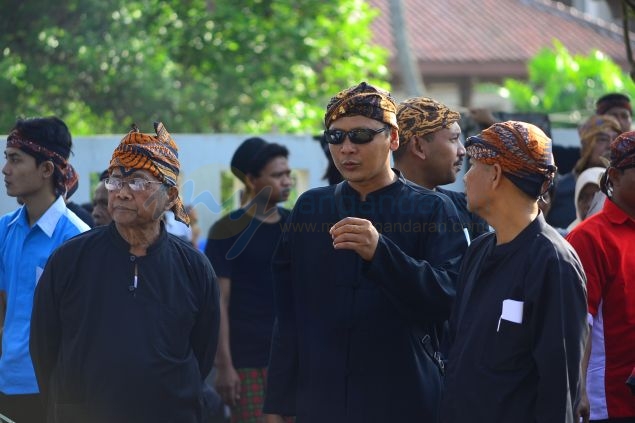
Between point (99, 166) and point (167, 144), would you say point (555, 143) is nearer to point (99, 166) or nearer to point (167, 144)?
point (99, 166)

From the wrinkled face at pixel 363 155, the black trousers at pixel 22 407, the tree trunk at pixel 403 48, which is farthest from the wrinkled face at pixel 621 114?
the tree trunk at pixel 403 48

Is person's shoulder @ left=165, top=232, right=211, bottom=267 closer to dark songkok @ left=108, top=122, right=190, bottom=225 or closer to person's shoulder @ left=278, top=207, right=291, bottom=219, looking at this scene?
dark songkok @ left=108, top=122, right=190, bottom=225

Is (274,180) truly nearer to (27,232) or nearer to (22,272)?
(27,232)

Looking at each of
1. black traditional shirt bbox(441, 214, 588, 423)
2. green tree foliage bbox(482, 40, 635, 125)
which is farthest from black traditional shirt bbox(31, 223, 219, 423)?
green tree foliage bbox(482, 40, 635, 125)

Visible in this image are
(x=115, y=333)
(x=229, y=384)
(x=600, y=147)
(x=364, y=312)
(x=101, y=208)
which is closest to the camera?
(x=364, y=312)

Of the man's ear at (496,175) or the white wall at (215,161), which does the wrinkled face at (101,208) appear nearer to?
the white wall at (215,161)

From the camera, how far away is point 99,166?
8.98 meters

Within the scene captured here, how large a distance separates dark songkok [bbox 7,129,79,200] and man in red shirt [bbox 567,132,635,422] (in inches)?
108

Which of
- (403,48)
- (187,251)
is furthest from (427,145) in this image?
(403,48)

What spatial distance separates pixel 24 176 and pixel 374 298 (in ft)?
7.60

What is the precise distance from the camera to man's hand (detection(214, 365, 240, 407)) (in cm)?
739

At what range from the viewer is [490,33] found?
98.9 feet

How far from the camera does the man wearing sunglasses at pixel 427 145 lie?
5.73 metres

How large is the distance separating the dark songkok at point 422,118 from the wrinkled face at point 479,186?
1321 mm
